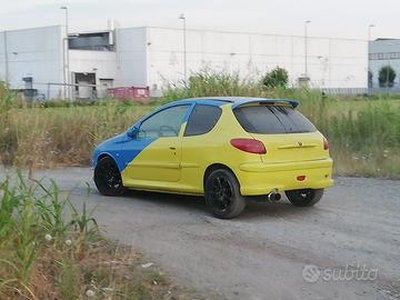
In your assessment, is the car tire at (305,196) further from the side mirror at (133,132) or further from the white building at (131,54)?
the white building at (131,54)

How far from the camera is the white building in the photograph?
8288cm

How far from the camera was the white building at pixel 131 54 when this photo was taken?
82.9m

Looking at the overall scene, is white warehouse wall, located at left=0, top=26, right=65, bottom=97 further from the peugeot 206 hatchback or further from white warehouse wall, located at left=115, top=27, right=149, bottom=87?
the peugeot 206 hatchback

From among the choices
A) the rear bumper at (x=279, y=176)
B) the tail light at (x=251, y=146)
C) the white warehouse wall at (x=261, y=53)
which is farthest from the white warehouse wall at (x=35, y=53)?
the tail light at (x=251, y=146)

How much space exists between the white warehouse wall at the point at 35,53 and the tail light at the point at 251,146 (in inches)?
2837

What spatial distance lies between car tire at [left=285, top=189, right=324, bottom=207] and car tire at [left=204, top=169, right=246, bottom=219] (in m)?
1.23

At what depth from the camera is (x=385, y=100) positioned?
16266 millimetres

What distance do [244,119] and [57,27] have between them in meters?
77.4

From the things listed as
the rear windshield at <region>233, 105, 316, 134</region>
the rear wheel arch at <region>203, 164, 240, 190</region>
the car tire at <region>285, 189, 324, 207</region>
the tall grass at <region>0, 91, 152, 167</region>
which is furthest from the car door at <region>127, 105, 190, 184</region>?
the tall grass at <region>0, 91, 152, 167</region>

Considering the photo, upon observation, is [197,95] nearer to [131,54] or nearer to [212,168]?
[212,168]

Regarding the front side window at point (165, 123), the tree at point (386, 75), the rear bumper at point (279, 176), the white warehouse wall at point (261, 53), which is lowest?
the rear bumper at point (279, 176)

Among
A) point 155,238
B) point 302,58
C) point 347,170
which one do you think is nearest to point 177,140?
point 155,238

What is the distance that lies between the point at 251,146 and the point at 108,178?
10.9 feet

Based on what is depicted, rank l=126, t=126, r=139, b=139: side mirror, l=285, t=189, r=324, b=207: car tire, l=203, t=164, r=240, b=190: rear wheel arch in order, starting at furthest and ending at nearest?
l=126, t=126, r=139, b=139: side mirror, l=285, t=189, r=324, b=207: car tire, l=203, t=164, r=240, b=190: rear wheel arch
